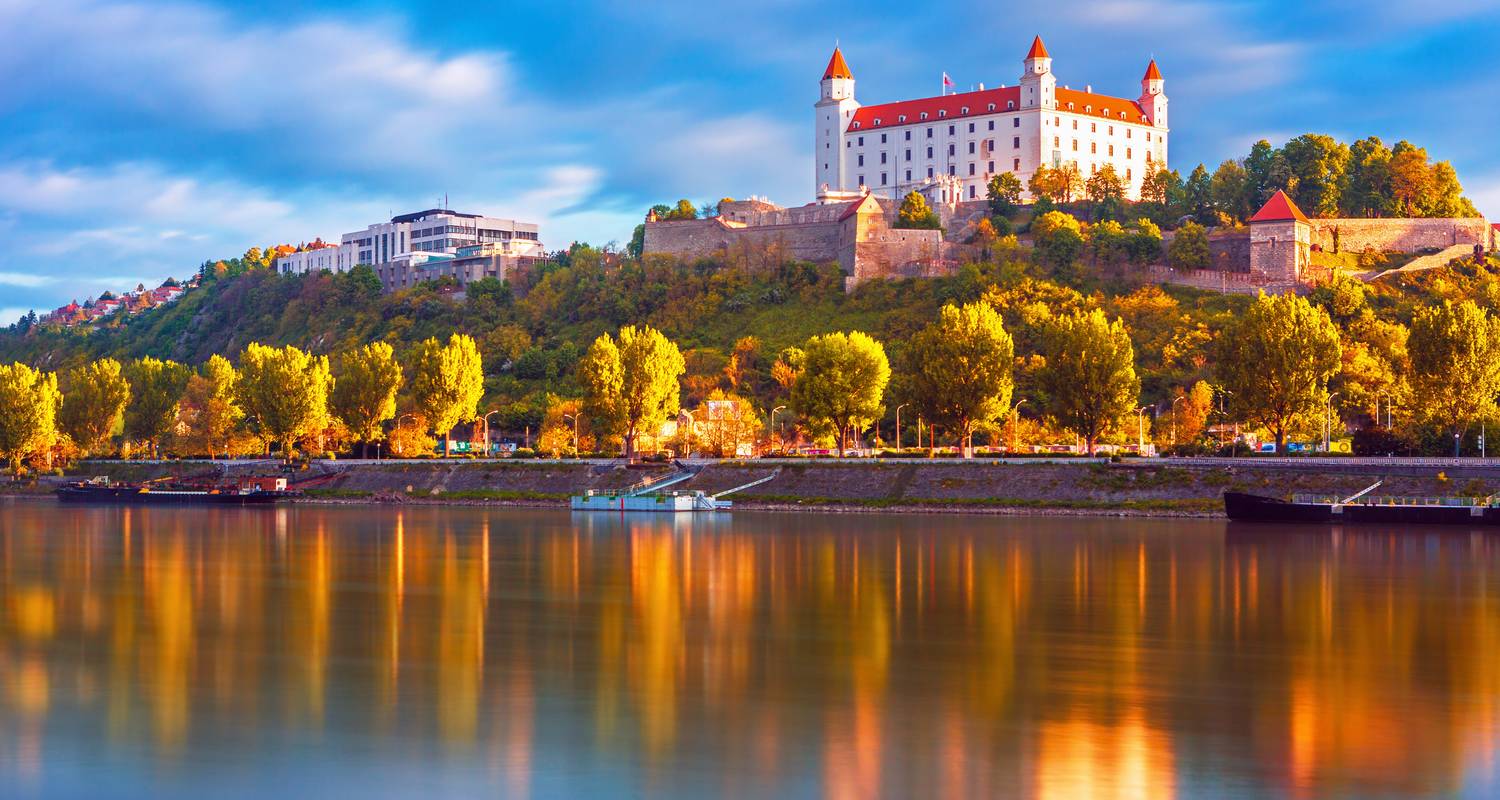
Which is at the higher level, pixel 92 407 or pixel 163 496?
pixel 92 407

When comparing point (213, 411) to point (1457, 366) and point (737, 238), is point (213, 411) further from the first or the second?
point (1457, 366)

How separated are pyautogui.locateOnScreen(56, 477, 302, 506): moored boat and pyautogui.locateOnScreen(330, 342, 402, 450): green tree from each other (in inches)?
319

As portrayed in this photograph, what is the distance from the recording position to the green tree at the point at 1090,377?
77.9 metres

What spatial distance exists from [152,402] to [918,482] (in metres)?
60.4

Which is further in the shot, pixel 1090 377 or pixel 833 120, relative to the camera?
pixel 833 120

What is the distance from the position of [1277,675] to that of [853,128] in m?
119

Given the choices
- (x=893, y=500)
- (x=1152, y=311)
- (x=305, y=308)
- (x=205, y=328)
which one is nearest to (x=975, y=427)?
(x=893, y=500)

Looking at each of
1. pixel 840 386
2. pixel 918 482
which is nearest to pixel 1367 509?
pixel 918 482

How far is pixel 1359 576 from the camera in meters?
39.2

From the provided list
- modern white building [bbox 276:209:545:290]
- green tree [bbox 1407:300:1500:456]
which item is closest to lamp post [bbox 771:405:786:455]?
green tree [bbox 1407:300:1500:456]

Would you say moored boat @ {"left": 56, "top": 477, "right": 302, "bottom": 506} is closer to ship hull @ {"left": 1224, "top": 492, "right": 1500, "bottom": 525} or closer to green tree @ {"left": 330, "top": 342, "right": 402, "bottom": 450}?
green tree @ {"left": 330, "top": 342, "right": 402, "bottom": 450}

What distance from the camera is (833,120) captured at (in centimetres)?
14088

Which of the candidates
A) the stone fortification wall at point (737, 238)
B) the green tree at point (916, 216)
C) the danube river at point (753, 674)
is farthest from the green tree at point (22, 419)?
the green tree at point (916, 216)

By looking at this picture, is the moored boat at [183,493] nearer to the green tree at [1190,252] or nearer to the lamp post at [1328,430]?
the lamp post at [1328,430]
